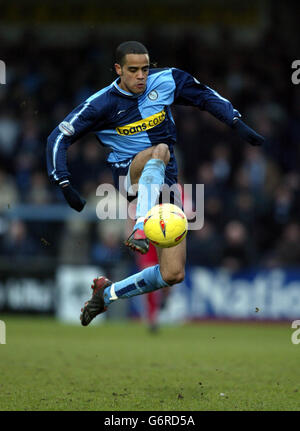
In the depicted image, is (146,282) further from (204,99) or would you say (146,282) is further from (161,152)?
(204,99)

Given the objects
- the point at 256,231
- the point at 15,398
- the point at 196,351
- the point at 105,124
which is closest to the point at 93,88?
the point at 256,231

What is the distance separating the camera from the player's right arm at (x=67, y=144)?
256 inches

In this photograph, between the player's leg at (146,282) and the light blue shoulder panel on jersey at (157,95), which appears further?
the light blue shoulder panel on jersey at (157,95)

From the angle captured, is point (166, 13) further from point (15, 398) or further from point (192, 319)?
point (15, 398)

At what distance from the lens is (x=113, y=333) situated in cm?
1170

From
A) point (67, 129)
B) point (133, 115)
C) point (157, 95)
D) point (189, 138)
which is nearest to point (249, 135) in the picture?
point (157, 95)

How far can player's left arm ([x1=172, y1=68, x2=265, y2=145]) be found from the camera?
675 centimetres

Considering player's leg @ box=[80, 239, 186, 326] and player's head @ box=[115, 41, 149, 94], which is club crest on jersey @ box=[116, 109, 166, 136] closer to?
player's head @ box=[115, 41, 149, 94]

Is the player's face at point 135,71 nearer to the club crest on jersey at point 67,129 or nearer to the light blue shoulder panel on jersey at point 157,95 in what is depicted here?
the light blue shoulder panel on jersey at point 157,95

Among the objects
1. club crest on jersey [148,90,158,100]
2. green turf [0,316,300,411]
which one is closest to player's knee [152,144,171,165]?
club crest on jersey [148,90,158,100]

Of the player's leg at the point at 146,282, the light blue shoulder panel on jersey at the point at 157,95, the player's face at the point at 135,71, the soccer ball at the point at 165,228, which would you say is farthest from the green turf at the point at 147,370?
the player's face at the point at 135,71

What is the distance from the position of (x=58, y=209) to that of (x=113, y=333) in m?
2.69

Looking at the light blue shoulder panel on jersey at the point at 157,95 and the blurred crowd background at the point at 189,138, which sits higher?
the blurred crowd background at the point at 189,138

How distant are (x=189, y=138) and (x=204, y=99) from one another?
7863 millimetres
